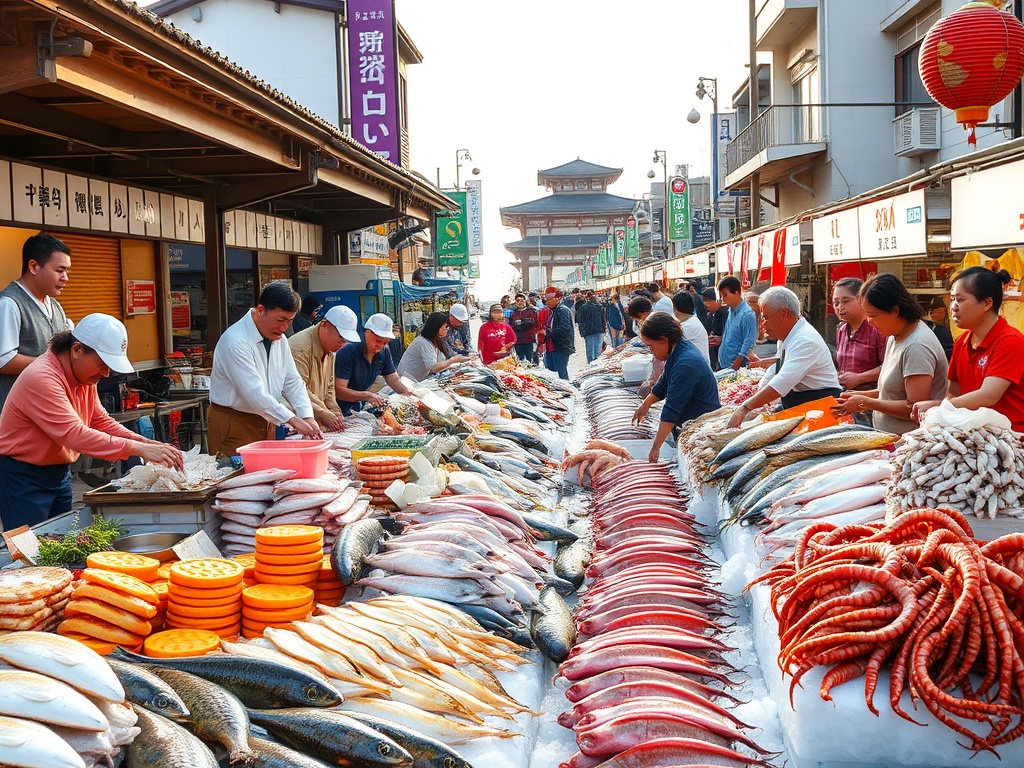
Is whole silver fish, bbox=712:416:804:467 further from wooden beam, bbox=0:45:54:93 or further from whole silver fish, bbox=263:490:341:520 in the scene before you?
wooden beam, bbox=0:45:54:93

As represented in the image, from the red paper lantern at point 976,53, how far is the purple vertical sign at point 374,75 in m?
11.1

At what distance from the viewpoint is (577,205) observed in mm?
73188

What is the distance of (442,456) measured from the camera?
221 inches

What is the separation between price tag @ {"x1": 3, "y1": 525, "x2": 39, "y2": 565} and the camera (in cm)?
341

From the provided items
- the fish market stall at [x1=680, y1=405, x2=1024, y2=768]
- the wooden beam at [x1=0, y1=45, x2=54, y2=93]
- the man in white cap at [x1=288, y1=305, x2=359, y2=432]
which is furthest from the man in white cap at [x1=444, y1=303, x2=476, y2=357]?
the fish market stall at [x1=680, y1=405, x2=1024, y2=768]

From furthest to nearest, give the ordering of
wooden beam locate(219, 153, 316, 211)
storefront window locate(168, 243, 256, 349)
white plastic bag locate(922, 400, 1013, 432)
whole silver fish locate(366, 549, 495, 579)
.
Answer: storefront window locate(168, 243, 256, 349) → wooden beam locate(219, 153, 316, 211) → whole silver fish locate(366, 549, 495, 579) → white plastic bag locate(922, 400, 1013, 432)

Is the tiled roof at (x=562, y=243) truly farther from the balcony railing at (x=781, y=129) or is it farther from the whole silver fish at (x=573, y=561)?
the whole silver fish at (x=573, y=561)

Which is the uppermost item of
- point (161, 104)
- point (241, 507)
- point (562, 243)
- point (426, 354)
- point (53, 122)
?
point (562, 243)

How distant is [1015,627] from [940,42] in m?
5.34

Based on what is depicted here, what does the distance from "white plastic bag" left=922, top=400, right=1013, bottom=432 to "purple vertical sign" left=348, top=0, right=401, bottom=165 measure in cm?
1416

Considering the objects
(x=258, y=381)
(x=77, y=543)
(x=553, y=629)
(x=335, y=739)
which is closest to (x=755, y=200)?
(x=258, y=381)

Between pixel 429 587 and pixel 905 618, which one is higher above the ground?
pixel 905 618

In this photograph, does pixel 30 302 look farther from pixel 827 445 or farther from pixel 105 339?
pixel 827 445

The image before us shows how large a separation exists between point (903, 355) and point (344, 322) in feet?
12.5
